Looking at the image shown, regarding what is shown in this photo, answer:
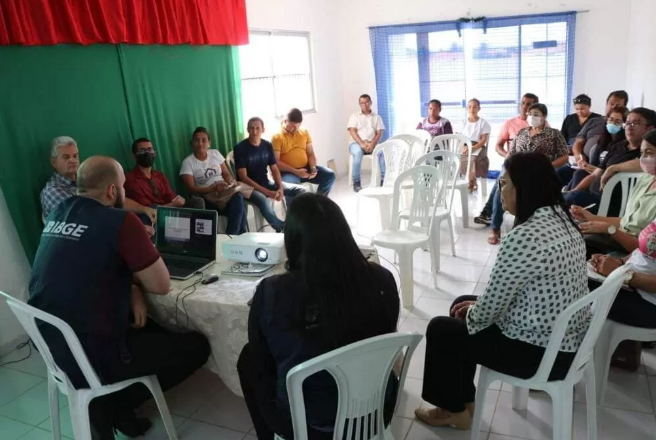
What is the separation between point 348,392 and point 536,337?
0.72m

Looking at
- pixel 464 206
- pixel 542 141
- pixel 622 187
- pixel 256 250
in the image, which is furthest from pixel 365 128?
pixel 256 250

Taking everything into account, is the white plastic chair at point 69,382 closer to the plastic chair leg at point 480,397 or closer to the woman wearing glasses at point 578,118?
the plastic chair leg at point 480,397

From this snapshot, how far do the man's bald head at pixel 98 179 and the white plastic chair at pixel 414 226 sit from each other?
168cm

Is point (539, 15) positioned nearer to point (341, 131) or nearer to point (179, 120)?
point (341, 131)

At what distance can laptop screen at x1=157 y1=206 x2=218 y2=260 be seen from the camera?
2256 mm

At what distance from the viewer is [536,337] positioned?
66.2 inches

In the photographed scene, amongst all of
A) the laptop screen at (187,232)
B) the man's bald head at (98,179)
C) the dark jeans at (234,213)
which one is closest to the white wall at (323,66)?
the dark jeans at (234,213)

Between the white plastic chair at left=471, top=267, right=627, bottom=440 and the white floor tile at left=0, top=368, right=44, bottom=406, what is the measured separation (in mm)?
2172

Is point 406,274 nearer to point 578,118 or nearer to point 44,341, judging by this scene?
point 44,341

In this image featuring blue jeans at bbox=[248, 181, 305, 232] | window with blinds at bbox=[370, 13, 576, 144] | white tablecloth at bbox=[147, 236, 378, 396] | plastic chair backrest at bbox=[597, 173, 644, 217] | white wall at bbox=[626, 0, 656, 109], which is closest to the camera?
white tablecloth at bbox=[147, 236, 378, 396]

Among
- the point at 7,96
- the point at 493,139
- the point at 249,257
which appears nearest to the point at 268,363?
the point at 249,257

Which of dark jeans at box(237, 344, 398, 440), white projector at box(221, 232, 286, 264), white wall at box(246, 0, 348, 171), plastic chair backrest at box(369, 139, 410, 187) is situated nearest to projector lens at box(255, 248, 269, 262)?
white projector at box(221, 232, 286, 264)

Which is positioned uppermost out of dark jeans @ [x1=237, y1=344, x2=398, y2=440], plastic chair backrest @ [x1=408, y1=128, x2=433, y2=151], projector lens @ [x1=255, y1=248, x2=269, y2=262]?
plastic chair backrest @ [x1=408, y1=128, x2=433, y2=151]

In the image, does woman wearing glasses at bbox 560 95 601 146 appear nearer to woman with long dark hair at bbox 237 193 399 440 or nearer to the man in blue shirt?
the man in blue shirt
